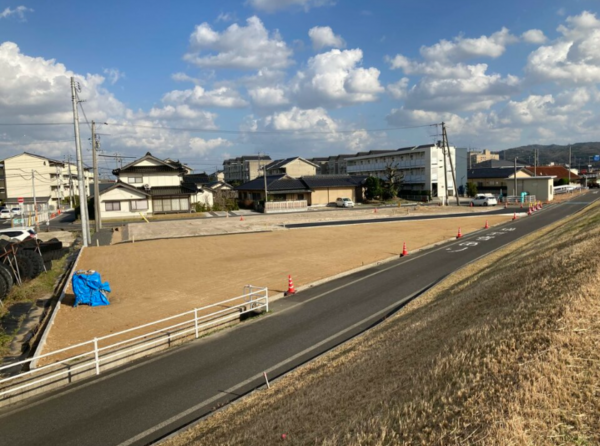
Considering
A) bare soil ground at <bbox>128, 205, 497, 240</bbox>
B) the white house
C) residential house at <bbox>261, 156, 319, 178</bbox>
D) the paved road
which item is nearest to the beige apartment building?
residential house at <bbox>261, 156, 319, 178</bbox>

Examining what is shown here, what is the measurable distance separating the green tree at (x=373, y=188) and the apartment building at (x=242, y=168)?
175 ft

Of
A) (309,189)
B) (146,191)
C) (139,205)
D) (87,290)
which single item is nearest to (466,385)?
(87,290)

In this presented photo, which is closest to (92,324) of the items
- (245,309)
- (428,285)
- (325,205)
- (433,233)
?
(245,309)

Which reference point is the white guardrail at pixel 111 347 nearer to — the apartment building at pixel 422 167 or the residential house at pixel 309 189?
the residential house at pixel 309 189

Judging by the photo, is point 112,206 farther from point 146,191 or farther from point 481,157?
point 481,157

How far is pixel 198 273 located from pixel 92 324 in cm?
738

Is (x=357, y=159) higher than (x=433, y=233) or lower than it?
higher

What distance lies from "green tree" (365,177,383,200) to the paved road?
4966 cm

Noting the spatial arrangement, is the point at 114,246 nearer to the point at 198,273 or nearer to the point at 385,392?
the point at 198,273

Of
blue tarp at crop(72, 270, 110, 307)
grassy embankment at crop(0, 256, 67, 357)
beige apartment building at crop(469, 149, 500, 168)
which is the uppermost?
beige apartment building at crop(469, 149, 500, 168)

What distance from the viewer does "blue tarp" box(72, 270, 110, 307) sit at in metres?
14.8

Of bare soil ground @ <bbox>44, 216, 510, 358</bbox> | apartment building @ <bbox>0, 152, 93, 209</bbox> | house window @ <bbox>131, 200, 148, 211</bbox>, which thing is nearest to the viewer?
bare soil ground @ <bbox>44, 216, 510, 358</bbox>

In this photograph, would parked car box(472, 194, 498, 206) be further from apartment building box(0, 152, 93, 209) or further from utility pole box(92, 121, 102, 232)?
apartment building box(0, 152, 93, 209)

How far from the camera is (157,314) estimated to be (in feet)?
44.9
